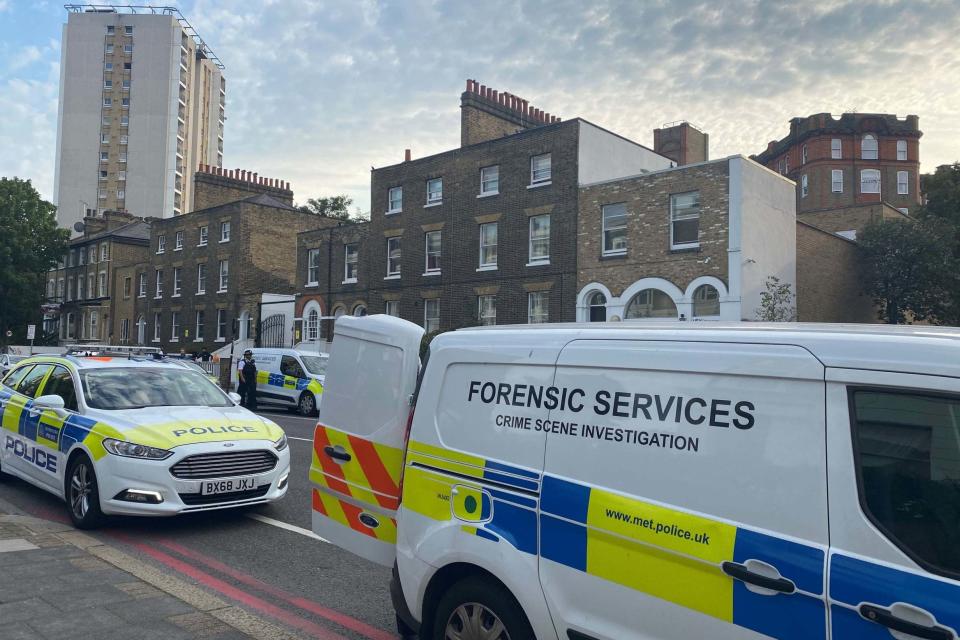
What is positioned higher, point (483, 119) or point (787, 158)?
point (787, 158)

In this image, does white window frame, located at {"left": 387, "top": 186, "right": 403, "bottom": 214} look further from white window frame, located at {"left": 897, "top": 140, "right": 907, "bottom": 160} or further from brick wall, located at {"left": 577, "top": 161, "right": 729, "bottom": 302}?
white window frame, located at {"left": 897, "top": 140, "right": 907, "bottom": 160}

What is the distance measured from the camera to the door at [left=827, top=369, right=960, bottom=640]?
240cm

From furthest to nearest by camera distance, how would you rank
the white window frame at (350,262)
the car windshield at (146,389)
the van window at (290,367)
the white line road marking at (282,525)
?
1. the white window frame at (350,262)
2. the van window at (290,367)
3. the car windshield at (146,389)
4. the white line road marking at (282,525)

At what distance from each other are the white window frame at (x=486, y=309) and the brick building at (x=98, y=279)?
1315 inches

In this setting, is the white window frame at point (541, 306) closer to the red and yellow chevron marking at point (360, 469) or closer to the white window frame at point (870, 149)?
the red and yellow chevron marking at point (360, 469)

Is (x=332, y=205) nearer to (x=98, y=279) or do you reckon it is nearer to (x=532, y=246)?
(x=98, y=279)

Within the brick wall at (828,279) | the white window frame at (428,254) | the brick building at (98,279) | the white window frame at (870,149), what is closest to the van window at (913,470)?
the brick wall at (828,279)

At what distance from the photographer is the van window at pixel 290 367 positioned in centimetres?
2211

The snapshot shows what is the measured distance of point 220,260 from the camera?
43.1 metres

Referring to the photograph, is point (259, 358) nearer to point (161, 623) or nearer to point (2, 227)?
point (161, 623)

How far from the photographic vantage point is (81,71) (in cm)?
8775

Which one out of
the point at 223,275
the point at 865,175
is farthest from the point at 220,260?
the point at 865,175

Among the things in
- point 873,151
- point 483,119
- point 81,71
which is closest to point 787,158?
point 873,151

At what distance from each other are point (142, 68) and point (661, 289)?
82808mm
